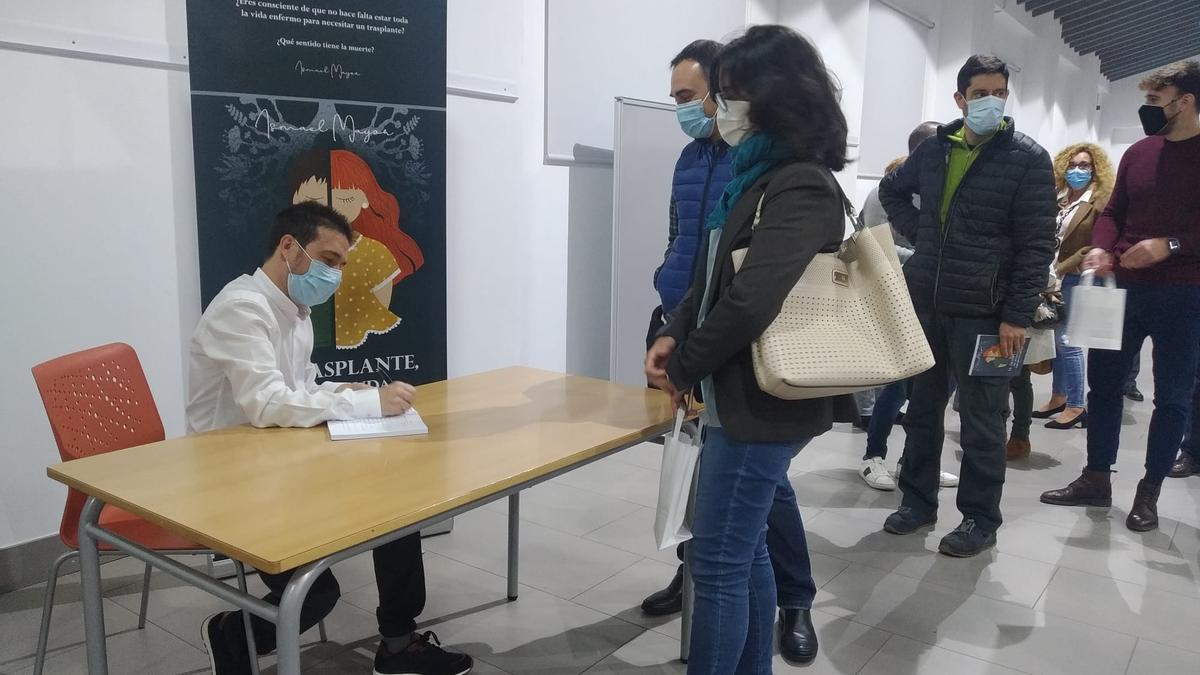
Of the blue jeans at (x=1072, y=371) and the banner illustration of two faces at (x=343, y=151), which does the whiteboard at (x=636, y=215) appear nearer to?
the banner illustration of two faces at (x=343, y=151)

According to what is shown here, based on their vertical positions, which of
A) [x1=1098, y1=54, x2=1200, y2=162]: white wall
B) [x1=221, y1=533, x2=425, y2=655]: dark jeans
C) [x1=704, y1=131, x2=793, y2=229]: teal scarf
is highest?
[x1=1098, y1=54, x2=1200, y2=162]: white wall

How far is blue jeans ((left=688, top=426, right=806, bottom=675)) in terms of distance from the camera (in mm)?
1449

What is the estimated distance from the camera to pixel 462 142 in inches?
126

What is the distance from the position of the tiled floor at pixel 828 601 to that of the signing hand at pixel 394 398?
0.72 meters

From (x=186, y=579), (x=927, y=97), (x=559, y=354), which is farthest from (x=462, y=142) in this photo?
(x=927, y=97)

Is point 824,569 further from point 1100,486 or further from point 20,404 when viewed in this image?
point 20,404

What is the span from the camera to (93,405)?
1797 mm

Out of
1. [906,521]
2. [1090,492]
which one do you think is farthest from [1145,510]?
[906,521]

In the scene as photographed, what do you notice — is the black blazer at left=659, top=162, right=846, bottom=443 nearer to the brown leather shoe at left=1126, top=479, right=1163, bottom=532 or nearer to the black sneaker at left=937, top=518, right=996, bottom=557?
the black sneaker at left=937, top=518, right=996, bottom=557

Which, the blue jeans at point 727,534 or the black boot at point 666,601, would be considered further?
the black boot at point 666,601

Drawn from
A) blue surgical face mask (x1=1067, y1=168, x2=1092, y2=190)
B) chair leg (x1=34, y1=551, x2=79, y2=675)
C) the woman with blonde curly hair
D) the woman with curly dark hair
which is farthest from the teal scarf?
blue surgical face mask (x1=1067, y1=168, x2=1092, y2=190)

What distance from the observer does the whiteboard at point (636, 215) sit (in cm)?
386

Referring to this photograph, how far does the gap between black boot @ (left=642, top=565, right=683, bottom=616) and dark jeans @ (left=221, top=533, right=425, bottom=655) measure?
2.27ft

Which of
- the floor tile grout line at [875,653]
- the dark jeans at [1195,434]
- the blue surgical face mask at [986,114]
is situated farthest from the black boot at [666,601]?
the dark jeans at [1195,434]
